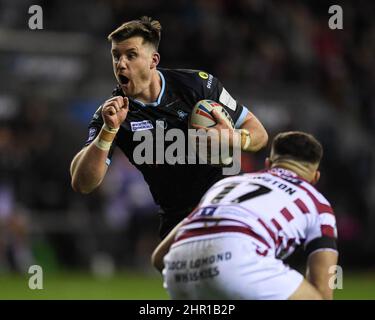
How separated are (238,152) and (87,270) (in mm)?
10081

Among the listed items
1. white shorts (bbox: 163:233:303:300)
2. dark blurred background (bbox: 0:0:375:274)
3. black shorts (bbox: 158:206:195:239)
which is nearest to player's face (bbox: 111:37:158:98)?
black shorts (bbox: 158:206:195:239)

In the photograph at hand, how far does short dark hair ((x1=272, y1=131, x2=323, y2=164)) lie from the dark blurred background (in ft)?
32.3

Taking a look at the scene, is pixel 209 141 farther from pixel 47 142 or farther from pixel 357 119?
pixel 357 119

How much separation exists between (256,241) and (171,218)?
2.34 meters

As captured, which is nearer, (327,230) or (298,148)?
(327,230)

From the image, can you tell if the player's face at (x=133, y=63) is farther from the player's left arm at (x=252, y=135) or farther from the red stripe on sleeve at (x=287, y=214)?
the red stripe on sleeve at (x=287, y=214)

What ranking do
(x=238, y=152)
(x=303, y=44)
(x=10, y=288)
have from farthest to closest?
1. (x=303, y=44)
2. (x=10, y=288)
3. (x=238, y=152)

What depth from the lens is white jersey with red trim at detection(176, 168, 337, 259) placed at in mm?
5371

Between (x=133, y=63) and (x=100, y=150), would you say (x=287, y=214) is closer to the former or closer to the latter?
(x=100, y=150)

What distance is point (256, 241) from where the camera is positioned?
5344mm

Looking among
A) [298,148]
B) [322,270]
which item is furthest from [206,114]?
[322,270]

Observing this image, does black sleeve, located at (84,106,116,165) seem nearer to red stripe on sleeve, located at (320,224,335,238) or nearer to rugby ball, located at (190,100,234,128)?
rugby ball, located at (190,100,234,128)
